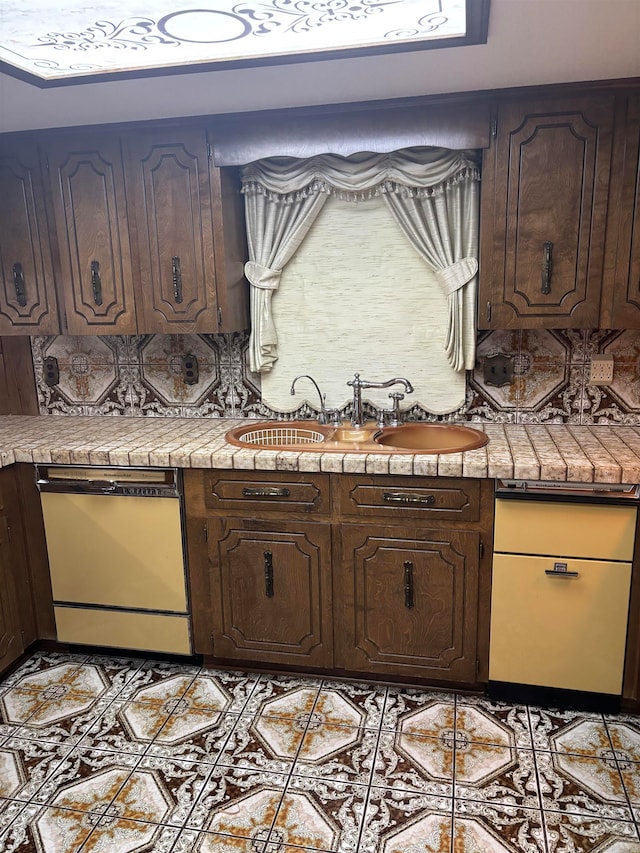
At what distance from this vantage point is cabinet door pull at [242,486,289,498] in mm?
2387

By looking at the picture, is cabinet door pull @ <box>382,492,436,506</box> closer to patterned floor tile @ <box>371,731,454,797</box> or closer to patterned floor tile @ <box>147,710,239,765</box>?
patterned floor tile @ <box>371,731,454,797</box>

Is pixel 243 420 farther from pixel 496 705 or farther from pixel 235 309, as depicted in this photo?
pixel 496 705

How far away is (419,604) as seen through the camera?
2379mm

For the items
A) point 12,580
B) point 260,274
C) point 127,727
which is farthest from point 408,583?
point 12,580

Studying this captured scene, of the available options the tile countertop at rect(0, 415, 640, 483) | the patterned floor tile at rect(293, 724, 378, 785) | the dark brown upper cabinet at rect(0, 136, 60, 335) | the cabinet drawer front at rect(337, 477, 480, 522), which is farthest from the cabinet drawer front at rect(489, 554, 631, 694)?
the dark brown upper cabinet at rect(0, 136, 60, 335)

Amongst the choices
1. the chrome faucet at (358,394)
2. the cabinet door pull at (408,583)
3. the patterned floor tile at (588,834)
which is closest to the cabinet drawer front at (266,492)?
the cabinet door pull at (408,583)

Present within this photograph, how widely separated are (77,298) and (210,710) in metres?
1.77

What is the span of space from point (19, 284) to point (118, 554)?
1.26 metres

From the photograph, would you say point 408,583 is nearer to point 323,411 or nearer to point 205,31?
point 323,411

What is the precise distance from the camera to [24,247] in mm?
2799

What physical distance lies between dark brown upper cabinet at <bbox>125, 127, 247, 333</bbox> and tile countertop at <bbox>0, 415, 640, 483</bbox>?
48cm

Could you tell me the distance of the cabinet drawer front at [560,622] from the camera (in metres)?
2.22

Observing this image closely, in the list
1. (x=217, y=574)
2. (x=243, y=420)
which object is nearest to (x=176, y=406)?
(x=243, y=420)

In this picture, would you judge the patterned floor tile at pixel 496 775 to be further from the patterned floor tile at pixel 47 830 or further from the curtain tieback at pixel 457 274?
the curtain tieback at pixel 457 274
